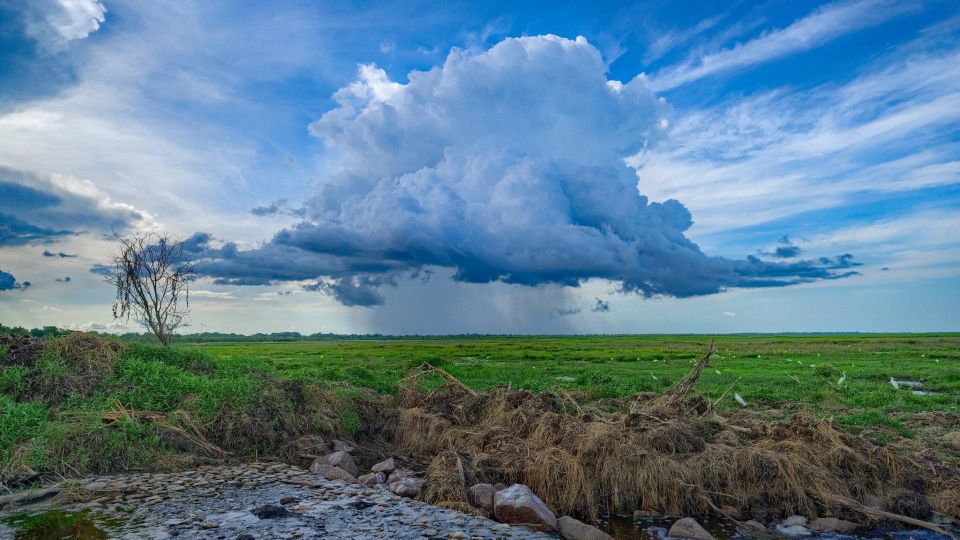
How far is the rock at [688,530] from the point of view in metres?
8.59

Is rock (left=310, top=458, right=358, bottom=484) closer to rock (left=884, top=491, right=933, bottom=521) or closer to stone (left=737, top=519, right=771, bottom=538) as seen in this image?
stone (left=737, top=519, right=771, bottom=538)

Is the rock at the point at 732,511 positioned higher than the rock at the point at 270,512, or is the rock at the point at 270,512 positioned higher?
the rock at the point at 270,512

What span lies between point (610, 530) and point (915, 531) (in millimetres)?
4639

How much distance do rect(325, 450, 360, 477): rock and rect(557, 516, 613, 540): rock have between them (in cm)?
450

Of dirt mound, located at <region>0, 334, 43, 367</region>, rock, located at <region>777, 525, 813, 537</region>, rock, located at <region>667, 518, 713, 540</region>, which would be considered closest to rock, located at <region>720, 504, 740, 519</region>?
rock, located at <region>777, 525, 813, 537</region>

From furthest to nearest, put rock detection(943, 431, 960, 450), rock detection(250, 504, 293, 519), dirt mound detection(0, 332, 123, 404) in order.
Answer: dirt mound detection(0, 332, 123, 404) < rock detection(943, 431, 960, 450) < rock detection(250, 504, 293, 519)

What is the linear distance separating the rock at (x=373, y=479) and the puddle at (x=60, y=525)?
12.9 feet

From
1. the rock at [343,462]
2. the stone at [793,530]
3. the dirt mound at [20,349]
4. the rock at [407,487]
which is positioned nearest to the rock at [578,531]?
the rock at [407,487]

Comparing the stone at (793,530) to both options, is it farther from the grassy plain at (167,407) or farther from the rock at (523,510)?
the grassy plain at (167,407)

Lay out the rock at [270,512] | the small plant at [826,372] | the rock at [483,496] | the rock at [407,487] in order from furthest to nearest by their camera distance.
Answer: the small plant at [826,372], the rock at [407,487], the rock at [483,496], the rock at [270,512]

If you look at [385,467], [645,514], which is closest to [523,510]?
[645,514]

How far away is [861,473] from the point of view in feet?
34.1

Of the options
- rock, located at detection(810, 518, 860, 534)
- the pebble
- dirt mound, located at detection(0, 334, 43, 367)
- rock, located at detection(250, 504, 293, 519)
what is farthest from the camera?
dirt mound, located at detection(0, 334, 43, 367)

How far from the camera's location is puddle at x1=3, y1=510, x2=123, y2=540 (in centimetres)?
788
